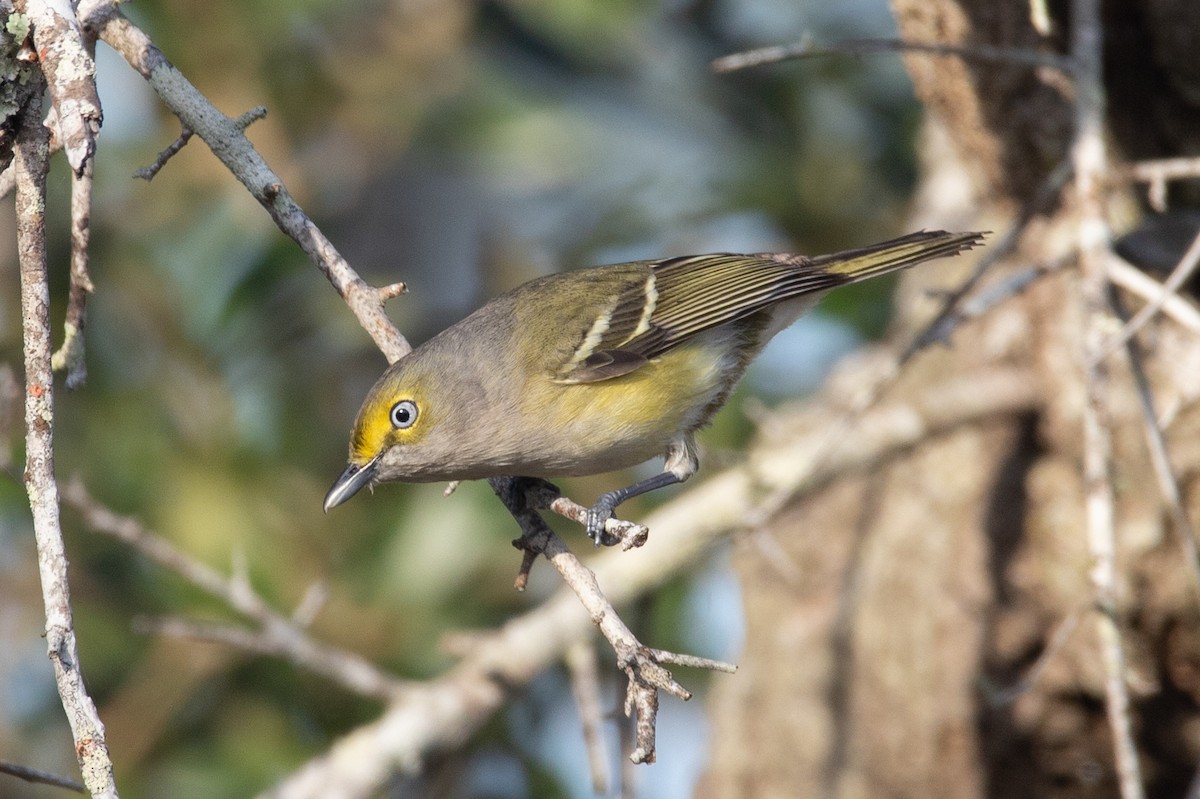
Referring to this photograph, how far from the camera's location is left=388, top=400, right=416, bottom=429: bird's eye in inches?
125

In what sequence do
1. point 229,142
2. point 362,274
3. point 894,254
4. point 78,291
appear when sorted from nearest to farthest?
point 78,291 → point 229,142 → point 894,254 → point 362,274

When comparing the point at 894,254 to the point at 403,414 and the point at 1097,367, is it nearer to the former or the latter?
the point at 1097,367

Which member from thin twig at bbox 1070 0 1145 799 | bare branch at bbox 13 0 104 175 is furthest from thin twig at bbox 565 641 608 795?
bare branch at bbox 13 0 104 175

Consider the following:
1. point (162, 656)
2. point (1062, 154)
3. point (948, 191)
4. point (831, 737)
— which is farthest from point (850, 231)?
point (162, 656)

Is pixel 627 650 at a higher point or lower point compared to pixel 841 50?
lower

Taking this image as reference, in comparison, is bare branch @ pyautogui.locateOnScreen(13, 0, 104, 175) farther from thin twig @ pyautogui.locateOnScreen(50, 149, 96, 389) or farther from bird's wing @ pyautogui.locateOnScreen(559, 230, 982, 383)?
bird's wing @ pyautogui.locateOnScreen(559, 230, 982, 383)

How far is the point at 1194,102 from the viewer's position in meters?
Result: 4.20

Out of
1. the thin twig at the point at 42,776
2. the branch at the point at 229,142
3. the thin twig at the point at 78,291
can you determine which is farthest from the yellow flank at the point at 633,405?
the thin twig at the point at 42,776

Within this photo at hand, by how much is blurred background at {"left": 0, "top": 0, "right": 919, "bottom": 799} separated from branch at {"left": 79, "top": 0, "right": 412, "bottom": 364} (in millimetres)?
1946

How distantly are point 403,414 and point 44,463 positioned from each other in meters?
1.32

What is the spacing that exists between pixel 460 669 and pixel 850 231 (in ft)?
11.3

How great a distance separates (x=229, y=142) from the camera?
2.51m

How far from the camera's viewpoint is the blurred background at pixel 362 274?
17.9 feet

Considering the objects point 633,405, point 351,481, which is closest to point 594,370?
point 633,405
